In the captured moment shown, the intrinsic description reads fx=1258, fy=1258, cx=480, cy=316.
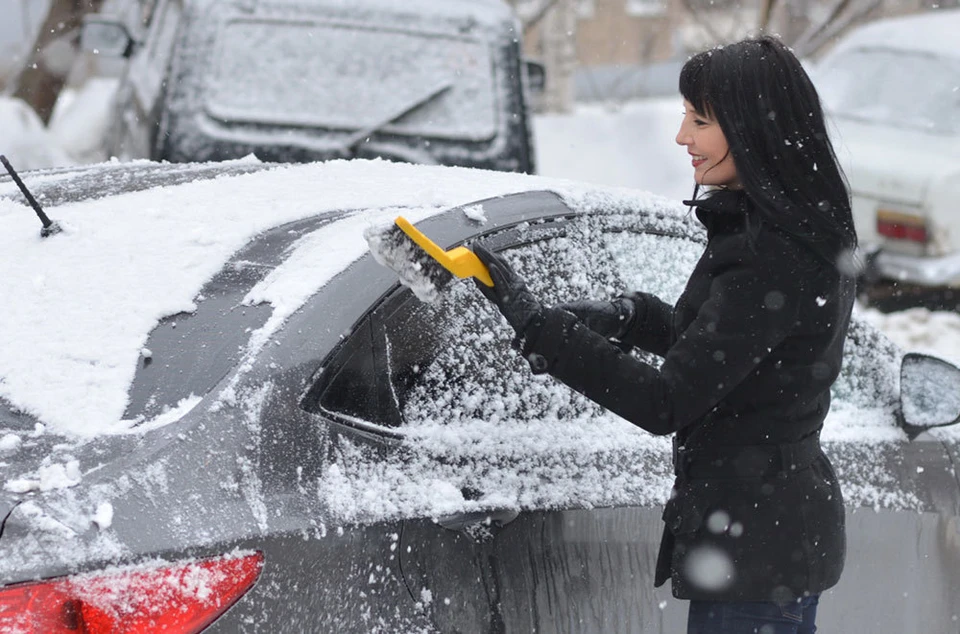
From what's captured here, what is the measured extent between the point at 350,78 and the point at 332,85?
0.09 metres

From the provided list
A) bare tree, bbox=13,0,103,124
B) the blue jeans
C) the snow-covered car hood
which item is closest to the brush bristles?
the blue jeans

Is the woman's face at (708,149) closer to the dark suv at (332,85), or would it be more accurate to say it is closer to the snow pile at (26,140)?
the dark suv at (332,85)

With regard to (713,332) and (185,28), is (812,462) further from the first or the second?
(185,28)

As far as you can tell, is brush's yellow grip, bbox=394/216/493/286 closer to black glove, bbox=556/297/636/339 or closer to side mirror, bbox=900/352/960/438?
black glove, bbox=556/297/636/339

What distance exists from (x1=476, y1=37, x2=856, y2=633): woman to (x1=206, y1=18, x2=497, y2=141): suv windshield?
3682 mm

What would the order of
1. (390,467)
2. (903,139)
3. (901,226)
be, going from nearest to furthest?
(390,467) < (901,226) < (903,139)

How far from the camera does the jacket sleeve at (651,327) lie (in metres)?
2.47

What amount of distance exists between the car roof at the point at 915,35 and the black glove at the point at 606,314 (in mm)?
7722

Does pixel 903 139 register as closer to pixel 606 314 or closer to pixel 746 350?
pixel 606 314

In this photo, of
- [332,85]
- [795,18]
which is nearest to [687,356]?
[332,85]

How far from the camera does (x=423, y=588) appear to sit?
209cm

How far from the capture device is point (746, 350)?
2.04 meters

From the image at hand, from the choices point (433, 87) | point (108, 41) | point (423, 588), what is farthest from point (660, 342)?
point (108, 41)

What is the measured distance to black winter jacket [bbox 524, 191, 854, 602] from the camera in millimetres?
2057
